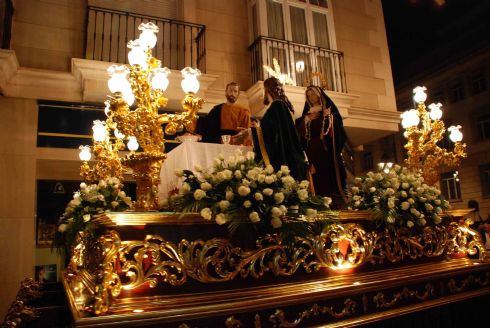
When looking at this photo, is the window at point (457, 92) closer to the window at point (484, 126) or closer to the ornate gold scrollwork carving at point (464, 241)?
the window at point (484, 126)

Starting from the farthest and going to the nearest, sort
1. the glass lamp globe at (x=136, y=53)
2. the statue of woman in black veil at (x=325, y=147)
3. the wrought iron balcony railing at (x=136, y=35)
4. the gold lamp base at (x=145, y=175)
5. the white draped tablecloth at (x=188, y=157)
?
the wrought iron balcony railing at (x=136, y=35) → the statue of woman in black veil at (x=325, y=147) → the white draped tablecloth at (x=188, y=157) → the glass lamp globe at (x=136, y=53) → the gold lamp base at (x=145, y=175)

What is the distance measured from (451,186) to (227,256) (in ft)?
67.0

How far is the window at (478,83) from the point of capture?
728 inches

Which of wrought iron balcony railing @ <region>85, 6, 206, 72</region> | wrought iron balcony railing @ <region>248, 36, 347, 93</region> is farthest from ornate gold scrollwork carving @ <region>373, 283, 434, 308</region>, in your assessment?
wrought iron balcony railing @ <region>85, 6, 206, 72</region>

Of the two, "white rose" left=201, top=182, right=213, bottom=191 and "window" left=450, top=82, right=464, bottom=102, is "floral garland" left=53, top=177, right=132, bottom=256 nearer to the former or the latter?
"white rose" left=201, top=182, right=213, bottom=191

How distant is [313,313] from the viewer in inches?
108

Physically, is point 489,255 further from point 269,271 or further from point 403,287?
point 269,271

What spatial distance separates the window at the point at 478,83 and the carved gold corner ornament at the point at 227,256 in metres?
17.9

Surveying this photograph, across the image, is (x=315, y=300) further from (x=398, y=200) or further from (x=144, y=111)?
(x=144, y=111)

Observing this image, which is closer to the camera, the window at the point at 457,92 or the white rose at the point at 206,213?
the white rose at the point at 206,213

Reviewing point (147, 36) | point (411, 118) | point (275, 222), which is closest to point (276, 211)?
point (275, 222)

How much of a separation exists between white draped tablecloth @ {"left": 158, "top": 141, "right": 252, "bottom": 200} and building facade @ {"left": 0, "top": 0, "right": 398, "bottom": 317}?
365cm

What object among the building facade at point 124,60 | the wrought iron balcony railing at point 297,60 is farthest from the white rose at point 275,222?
the wrought iron balcony railing at point 297,60

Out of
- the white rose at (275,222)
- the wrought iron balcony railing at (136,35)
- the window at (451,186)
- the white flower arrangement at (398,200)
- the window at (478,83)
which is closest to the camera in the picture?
the white rose at (275,222)
